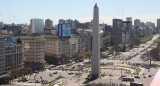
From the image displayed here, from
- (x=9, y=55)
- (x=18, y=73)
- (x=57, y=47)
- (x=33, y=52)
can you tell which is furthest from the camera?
(x=57, y=47)

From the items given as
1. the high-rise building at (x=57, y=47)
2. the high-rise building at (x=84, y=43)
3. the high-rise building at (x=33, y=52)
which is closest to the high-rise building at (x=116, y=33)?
the high-rise building at (x=84, y=43)

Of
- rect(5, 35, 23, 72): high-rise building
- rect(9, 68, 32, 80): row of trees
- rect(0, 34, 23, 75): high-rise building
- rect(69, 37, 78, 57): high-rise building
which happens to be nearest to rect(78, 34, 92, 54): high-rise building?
rect(69, 37, 78, 57): high-rise building

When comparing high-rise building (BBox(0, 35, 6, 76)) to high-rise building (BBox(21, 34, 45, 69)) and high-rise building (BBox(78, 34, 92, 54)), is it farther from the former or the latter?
high-rise building (BBox(78, 34, 92, 54))

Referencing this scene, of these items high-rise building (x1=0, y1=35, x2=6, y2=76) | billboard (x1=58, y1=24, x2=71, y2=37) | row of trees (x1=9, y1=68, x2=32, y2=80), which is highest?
billboard (x1=58, y1=24, x2=71, y2=37)

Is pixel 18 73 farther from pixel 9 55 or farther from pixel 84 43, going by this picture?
pixel 84 43

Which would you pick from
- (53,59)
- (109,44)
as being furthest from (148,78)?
(109,44)

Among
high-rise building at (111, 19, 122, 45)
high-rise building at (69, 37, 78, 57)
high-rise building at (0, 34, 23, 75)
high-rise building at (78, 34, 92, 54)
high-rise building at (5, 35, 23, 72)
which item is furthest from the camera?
high-rise building at (111, 19, 122, 45)

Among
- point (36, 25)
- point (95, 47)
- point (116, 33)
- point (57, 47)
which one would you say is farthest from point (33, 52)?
point (116, 33)

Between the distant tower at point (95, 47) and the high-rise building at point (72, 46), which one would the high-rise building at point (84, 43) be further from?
the distant tower at point (95, 47)

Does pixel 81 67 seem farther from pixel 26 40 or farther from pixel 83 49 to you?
pixel 83 49
